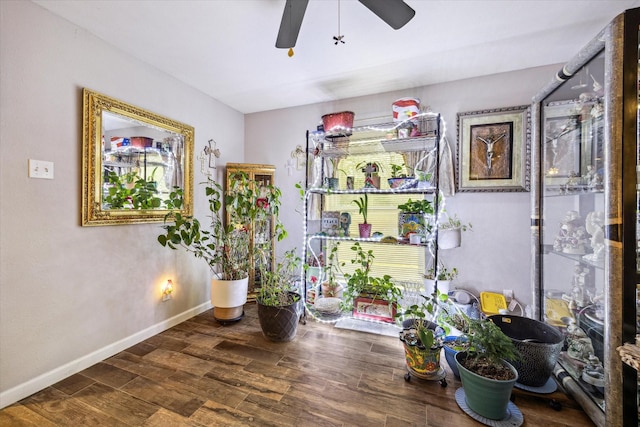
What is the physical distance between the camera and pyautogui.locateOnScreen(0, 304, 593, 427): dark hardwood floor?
1.47 m

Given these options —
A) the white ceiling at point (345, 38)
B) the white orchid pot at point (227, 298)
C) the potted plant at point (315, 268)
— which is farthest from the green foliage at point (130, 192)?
the potted plant at point (315, 268)

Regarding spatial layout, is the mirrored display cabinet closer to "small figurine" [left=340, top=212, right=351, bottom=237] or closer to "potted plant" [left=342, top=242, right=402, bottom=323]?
"potted plant" [left=342, top=242, right=402, bottom=323]

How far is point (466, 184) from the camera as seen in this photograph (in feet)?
8.61

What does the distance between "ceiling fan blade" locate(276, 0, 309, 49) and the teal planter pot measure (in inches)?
89.7

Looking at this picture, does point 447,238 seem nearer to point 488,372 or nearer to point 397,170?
point 397,170

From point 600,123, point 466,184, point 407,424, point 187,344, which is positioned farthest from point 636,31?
point 187,344

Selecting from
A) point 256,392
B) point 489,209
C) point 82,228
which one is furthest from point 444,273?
point 82,228

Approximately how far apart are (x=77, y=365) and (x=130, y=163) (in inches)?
62.5

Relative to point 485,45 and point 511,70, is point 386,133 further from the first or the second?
point 511,70

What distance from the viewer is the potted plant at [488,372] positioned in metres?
1.43

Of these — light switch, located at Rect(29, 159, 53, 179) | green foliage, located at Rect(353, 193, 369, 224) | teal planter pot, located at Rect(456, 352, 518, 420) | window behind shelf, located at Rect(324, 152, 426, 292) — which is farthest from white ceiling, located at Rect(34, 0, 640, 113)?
teal planter pot, located at Rect(456, 352, 518, 420)

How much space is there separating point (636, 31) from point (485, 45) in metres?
1.08

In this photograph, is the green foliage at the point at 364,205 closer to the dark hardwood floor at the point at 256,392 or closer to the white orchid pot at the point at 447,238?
the white orchid pot at the point at 447,238

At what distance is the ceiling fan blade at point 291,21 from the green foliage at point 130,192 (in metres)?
1.68
